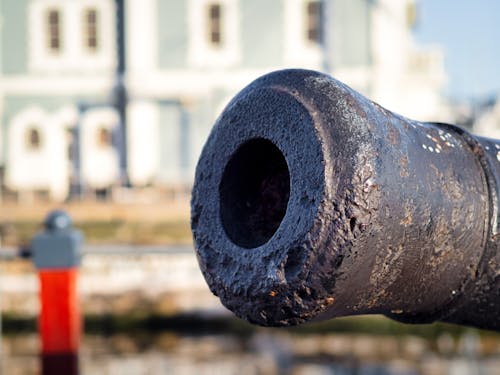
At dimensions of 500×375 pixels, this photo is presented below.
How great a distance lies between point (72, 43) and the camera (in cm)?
1697

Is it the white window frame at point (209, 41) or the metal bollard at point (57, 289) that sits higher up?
the white window frame at point (209, 41)

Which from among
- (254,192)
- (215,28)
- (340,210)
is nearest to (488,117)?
(215,28)

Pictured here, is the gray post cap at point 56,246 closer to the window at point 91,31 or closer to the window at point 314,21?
the window at point 314,21

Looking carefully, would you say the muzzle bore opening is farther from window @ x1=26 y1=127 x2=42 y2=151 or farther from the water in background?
window @ x1=26 y1=127 x2=42 y2=151

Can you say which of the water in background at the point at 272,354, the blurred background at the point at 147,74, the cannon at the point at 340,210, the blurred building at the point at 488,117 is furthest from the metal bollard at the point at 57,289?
the blurred building at the point at 488,117

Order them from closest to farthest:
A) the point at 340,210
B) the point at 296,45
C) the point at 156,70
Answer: the point at 340,210 → the point at 296,45 → the point at 156,70

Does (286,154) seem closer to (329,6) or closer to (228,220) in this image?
(228,220)

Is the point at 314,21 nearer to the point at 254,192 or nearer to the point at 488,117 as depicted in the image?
the point at 488,117

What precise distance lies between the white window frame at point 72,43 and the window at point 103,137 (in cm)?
138

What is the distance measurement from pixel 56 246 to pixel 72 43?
14.6m

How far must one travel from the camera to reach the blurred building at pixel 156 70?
16031mm

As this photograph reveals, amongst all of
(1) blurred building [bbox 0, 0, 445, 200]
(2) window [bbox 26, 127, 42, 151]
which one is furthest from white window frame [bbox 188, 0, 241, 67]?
(2) window [bbox 26, 127, 42, 151]

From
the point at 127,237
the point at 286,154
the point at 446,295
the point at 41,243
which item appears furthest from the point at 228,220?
the point at 127,237

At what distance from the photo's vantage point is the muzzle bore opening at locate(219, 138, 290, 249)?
1344 mm
